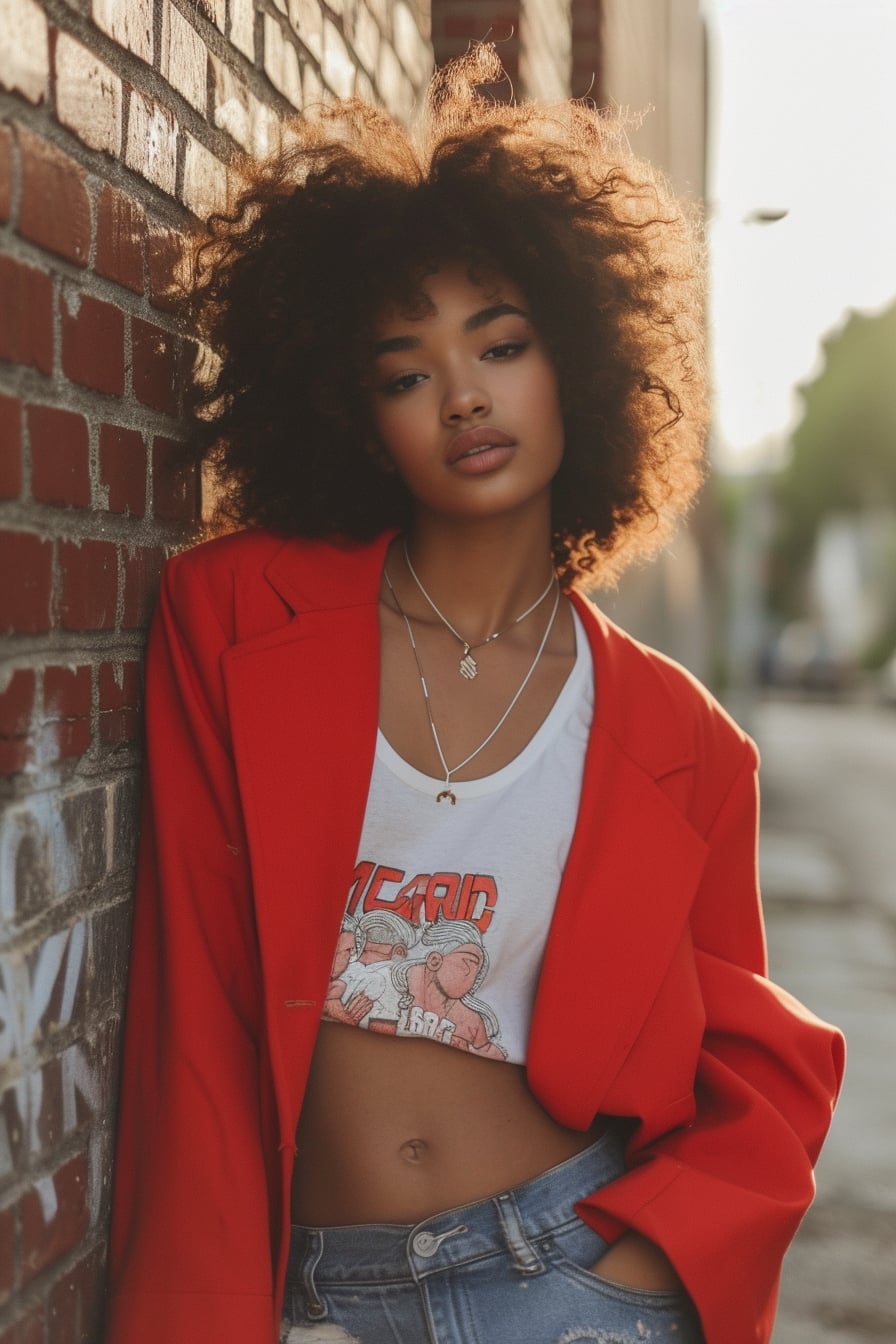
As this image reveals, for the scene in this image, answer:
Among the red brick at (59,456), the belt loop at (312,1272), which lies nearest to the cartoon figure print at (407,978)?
the belt loop at (312,1272)

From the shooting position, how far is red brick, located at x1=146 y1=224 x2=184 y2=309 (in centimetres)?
217

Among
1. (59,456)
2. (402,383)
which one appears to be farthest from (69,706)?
(402,383)

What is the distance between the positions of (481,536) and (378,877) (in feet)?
2.33

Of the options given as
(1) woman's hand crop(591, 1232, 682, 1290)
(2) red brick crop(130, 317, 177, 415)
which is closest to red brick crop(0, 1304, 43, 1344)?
(1) woman's hand crop(591, 1232, 682, 1290)

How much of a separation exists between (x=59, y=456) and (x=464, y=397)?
0.78 metres

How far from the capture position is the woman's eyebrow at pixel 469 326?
248 centimetres

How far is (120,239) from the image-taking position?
202 cm

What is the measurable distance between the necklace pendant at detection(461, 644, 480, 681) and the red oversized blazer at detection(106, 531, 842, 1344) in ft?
0.70

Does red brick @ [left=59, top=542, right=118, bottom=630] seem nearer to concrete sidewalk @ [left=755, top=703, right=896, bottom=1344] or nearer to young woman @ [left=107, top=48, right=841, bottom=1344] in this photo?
young woman @ [left=107, top=48, right=841, bottom=1344]

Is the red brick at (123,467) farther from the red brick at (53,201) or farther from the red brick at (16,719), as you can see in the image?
the red brick at (16,719)

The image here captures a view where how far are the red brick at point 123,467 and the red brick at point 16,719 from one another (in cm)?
37

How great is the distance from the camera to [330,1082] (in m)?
2.22

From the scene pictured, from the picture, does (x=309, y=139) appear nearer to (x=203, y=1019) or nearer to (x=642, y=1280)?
(x=203, y=1019)

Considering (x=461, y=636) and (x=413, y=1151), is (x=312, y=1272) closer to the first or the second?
(x=413, y=1151)
